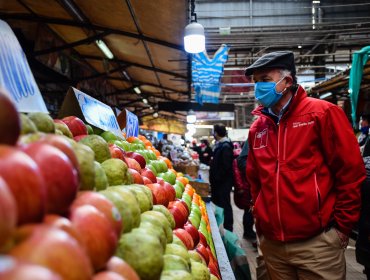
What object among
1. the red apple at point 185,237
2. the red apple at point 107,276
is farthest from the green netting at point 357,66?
the red apple at point 107,276

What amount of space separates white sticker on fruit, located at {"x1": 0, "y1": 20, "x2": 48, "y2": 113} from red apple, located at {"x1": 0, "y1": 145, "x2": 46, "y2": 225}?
2.58 ft

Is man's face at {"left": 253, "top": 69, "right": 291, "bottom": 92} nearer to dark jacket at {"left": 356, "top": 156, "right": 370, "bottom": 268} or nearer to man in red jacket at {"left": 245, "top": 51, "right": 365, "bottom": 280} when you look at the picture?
man in red jacket at {"left": 245, "top": 51, "right": 365, "bottom": 280}

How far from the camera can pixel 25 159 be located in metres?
0.73

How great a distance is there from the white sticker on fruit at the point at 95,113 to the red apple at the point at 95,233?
57.8 inches

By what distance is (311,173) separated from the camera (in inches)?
97.0

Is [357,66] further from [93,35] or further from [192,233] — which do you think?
[93,35]

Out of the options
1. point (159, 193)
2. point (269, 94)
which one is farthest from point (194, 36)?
point (159, 193)

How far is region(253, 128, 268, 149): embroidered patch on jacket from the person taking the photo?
276 centimetres

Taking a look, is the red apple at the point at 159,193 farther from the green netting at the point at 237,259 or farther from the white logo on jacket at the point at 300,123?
the green netting at the point at 237,259

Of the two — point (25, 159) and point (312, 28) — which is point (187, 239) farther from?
point (312, 28)

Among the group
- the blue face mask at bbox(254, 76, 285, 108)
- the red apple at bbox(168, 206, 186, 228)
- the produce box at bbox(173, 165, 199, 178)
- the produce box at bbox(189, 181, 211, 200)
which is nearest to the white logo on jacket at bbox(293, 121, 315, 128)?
the blue face mask at bbox(254, 76, 285, 108)

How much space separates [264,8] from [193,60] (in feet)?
18.9

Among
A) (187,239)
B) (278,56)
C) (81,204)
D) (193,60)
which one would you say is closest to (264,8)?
(193,60)

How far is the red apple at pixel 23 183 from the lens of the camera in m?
0.69
